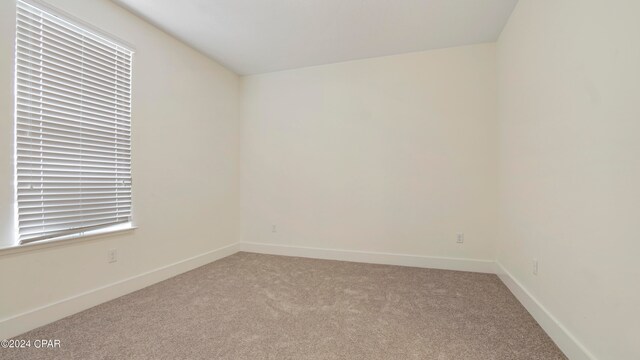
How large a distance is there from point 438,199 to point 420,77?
1511 mm

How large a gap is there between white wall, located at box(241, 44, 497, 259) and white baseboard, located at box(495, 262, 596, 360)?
782mm

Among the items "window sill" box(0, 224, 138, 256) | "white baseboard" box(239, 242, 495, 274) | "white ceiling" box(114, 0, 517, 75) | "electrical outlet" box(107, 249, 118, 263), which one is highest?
"white ceiling" box(114, 0, 517, 75)

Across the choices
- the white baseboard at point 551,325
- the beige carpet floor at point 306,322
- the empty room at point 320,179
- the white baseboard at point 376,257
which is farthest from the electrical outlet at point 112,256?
the white baseboard at point 551,325

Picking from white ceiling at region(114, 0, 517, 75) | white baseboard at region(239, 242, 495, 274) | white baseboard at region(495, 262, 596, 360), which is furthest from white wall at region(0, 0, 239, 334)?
white baseboard at region(495, 262, 596, 360)

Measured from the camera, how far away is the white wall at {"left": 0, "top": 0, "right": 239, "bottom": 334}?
1.78 meters

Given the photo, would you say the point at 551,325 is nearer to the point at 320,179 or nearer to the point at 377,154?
the point at 377,154

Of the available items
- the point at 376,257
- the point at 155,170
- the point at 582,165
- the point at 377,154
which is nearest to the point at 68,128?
the point at 155,170

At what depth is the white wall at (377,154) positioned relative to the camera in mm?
3105

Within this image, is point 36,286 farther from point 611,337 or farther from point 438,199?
point 438,199

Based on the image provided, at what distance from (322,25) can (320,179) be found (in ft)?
6.08

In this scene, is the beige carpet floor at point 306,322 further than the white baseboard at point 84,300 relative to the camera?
No

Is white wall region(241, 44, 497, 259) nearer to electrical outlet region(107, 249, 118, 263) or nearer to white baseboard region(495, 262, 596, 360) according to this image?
white baseboard region(495, 262, 596, 360)

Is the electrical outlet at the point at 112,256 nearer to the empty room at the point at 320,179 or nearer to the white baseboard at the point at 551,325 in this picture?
the empty room at the point at 320,179

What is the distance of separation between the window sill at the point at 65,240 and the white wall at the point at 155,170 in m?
0.03
